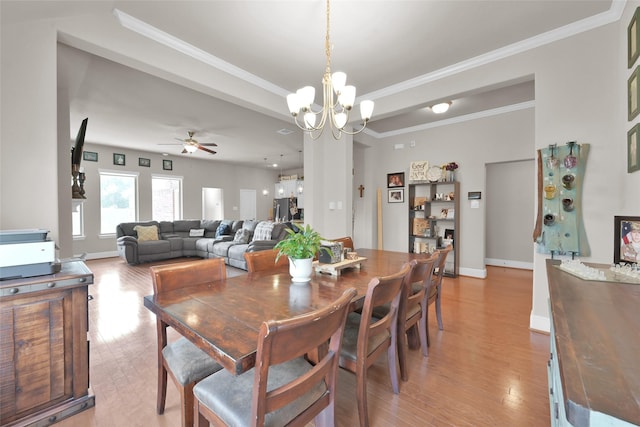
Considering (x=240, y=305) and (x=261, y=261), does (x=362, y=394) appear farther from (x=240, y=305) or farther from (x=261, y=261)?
(x=261, y=261)

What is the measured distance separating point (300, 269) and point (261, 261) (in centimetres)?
50

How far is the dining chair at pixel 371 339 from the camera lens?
125 centimetres

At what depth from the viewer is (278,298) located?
4.40 feet

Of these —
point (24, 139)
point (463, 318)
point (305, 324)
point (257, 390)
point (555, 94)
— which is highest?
point (555, 94)

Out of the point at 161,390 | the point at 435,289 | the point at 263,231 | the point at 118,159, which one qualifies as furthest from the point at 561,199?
the point at 118,159

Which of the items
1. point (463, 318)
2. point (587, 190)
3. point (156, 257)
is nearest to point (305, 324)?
point (463, 318)

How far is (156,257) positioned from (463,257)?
6409 mm

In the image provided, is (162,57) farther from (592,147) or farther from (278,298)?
(592,147)

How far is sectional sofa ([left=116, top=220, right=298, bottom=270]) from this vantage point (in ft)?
17.5

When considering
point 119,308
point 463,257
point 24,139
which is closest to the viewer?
point 24,139

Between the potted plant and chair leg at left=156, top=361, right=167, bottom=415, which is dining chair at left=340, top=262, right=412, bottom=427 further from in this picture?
chair leg at left=156, top=361, right=167, bottom=415

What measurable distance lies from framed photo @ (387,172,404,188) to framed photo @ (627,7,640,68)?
341 cm

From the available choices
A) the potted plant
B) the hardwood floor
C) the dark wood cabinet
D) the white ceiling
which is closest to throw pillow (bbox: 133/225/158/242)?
the white ceiling

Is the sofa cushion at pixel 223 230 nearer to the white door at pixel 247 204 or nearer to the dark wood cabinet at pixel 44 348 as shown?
the white door at pixel 247 204
